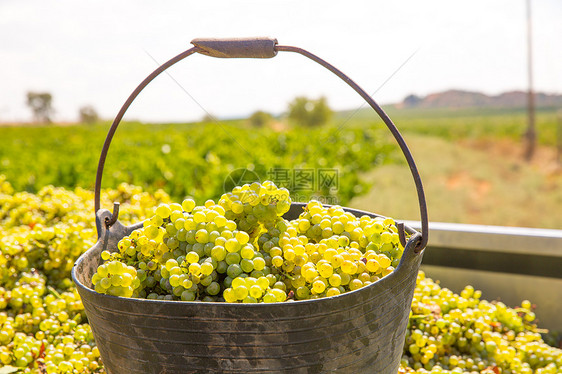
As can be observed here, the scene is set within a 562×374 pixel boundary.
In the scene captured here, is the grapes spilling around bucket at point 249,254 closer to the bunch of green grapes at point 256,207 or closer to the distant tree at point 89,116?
the bunch of green grapes at point 256,207

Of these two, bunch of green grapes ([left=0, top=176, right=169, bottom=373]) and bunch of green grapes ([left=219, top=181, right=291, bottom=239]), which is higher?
bunch of green grapes ([left=219, top=181, right=291, bottom=239])

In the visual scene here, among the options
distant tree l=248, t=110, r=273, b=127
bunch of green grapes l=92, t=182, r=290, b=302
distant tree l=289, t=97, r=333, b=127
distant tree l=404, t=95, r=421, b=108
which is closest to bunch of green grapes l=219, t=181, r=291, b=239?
bunch of green grapes l=92, t=182, r=290, b=302

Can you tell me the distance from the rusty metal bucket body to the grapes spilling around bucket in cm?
10

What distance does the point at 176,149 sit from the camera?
222 inches

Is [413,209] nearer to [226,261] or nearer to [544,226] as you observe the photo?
[544,226]

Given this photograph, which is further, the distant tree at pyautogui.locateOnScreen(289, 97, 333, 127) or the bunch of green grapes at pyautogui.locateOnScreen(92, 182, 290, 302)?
the distant tree at pyautogui.locateOnScreen(289, 97, 333, 127)

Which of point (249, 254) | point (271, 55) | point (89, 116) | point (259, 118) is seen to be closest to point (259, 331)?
point (249, 254)

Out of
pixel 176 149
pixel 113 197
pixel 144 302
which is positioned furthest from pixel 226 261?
pixel 176 149

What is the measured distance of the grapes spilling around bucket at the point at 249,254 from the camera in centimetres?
121

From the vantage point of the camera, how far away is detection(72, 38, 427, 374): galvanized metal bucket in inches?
41.3

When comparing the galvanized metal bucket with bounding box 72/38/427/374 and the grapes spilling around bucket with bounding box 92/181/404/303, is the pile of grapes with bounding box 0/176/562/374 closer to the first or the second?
the grapes spilling around bucket with bounding box 92/181/404/303

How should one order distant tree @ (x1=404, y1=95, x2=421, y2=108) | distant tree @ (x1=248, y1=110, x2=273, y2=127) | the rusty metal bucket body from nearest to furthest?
the rusty metal bucket body < distant tree @ (x1=248, y1=110, x2=273, y2=127) < distant tree @ (x1=404, y1=95, x2=421, y2=108)

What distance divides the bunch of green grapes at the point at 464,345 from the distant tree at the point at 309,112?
2075 cm

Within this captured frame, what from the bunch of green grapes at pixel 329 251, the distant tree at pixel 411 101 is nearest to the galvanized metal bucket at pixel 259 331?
the bunch of green grapes at pixel 329 251
